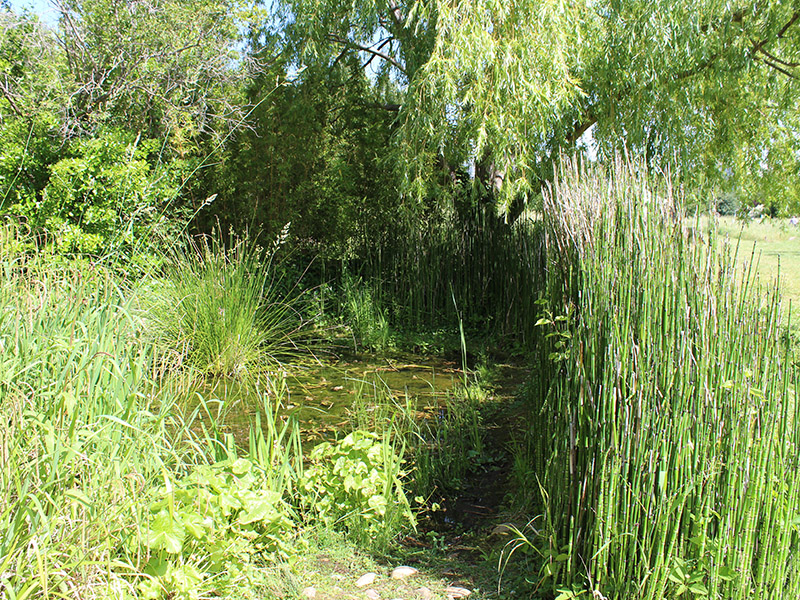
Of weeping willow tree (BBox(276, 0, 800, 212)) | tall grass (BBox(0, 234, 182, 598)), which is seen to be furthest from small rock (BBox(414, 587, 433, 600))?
weeping willow tree (BBox(276, 0, 800, 212))

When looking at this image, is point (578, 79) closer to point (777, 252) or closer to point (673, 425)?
point (777, 252)

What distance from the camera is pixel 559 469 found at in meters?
2.29

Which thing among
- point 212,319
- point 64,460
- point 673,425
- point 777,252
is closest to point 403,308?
point 212,319

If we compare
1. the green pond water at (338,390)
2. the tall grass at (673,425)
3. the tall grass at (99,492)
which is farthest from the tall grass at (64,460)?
the tall grass at (673,425)

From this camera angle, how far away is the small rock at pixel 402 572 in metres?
2.47

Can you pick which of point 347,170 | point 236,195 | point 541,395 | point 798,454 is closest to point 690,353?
point 798,454

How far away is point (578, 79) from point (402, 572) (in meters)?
4.83

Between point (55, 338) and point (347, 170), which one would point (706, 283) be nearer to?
point (55, 338)

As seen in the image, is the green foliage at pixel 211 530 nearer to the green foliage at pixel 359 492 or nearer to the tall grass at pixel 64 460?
the tall grass at pixel 64 460

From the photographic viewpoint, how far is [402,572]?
250cm

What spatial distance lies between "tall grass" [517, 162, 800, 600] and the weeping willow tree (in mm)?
3394

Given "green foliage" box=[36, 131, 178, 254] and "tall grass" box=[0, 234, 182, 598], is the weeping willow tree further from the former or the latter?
"tall grass" box=[0, 234, 182, 598]

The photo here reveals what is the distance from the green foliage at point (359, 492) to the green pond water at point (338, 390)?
2.53ft

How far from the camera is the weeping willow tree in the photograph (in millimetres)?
5535
